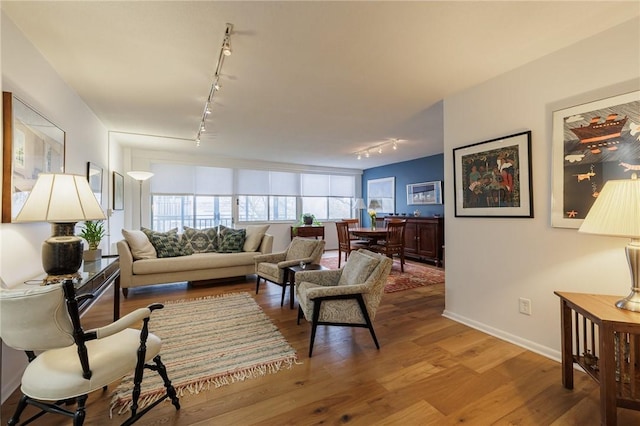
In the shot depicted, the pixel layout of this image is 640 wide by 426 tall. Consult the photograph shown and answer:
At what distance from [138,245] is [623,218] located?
4.93 m

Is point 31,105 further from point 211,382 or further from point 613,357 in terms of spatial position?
point 613,357

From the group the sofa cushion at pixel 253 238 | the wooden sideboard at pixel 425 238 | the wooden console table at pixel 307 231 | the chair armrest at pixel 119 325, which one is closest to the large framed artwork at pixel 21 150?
the chair armrest at pixel 119 325

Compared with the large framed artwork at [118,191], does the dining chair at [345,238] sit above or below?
below

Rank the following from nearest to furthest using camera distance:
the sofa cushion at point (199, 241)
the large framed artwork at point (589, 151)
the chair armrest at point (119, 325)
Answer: the chair armrest at point (119, 325), the large framed artwork at point (589, 151), the sofa cushion at point (199, 241)

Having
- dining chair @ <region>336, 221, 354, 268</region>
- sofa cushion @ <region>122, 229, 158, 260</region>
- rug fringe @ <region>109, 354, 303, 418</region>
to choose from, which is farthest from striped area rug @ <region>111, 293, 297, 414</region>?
dining chair @ <region>336, 221, 354, 268</region>

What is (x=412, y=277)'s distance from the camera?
184 inches

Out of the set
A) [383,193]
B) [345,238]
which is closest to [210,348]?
[345,238]

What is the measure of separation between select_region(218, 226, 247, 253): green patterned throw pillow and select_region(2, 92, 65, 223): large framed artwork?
2508 mm

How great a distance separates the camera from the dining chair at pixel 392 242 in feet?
16.5

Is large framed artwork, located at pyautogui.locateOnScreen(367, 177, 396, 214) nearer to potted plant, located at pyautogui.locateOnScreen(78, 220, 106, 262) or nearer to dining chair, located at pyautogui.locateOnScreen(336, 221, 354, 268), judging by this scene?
dining chair, located at pyautogui.locateOnScreen(336, 221, 354, 268)

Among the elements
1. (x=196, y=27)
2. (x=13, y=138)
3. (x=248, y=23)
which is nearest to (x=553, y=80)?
(x=248, y=23)

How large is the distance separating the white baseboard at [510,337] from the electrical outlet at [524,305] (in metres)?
0.24

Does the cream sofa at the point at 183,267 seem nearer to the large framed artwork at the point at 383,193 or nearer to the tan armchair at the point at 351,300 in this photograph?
the tan armchair at the point at 351,300

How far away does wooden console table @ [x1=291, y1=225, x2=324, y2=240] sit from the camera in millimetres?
6957
